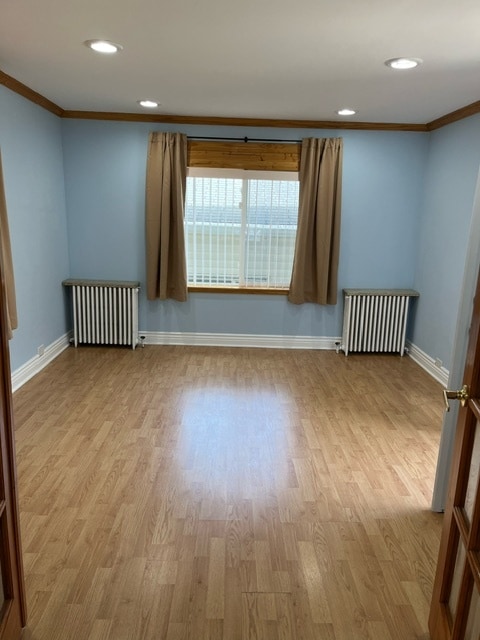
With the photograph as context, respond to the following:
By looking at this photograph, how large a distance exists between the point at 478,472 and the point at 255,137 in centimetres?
428

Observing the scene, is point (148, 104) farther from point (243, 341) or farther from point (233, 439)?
point (233, 439)

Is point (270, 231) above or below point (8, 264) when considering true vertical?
above

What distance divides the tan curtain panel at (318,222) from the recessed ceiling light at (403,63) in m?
2.00

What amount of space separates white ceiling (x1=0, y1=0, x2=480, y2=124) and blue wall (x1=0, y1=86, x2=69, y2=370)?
0.36m

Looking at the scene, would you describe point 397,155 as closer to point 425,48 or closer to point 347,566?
point 425,48

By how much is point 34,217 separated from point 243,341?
252cm

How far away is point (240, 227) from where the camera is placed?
17.0 feet

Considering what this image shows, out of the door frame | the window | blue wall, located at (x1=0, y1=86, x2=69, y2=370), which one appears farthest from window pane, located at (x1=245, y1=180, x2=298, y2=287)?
the door frame

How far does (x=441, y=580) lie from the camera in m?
1.67

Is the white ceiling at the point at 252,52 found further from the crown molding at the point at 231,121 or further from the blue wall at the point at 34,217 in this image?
the crown molding at the point at 231,121

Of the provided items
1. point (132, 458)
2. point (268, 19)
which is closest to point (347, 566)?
point (132, 458)

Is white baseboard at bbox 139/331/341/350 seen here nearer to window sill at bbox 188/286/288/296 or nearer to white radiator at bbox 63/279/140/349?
white radiator at bbox 63/279/140/349

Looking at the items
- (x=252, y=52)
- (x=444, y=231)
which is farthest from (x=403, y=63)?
(x=444, y=231)

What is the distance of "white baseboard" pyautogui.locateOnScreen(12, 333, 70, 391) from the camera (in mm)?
4035
